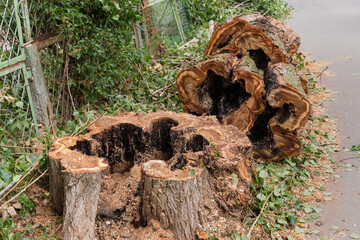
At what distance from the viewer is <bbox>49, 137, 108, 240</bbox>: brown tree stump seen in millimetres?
2727

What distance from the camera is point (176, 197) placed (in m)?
2.74

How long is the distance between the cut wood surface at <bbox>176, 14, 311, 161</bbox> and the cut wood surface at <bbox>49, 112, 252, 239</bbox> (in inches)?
33.5

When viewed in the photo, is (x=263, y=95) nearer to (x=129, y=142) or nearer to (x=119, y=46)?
(x=129, y=142)

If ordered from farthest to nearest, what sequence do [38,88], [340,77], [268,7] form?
[268,7]
[340,77]
[38,88]

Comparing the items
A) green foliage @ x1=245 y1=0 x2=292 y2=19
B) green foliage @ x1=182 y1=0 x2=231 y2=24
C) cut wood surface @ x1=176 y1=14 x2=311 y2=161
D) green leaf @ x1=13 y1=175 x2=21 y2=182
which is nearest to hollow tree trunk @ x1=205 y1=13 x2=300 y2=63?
cut wood surface @ x1=176 y1=14 x2=311 y2=161

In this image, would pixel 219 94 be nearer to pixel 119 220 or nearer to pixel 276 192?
pixel 276 192

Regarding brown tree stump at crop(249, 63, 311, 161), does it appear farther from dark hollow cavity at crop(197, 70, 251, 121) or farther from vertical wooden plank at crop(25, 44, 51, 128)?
vertical wooden plank at crop(25, 44, 51, 128)

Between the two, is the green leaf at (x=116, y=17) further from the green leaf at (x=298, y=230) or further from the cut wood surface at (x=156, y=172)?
the green leaf at (x=298, y=230)

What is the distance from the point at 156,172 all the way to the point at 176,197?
0.24 metres

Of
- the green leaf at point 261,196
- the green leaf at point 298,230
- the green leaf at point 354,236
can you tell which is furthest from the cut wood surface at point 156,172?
the green leaf at point 354,236

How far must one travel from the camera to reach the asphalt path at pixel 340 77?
338cm

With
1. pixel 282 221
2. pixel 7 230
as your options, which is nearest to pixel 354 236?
pixel 282 221

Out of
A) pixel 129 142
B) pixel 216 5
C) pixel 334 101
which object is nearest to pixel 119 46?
pixel 129 142

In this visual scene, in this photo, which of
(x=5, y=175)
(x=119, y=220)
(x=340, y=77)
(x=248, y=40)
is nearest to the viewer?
(x=119, y=220)
